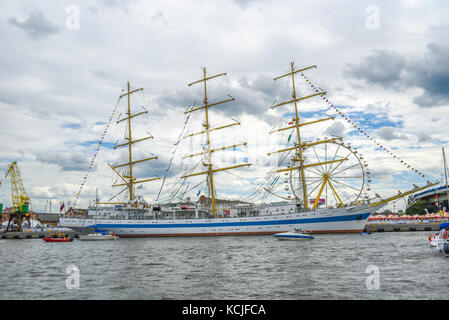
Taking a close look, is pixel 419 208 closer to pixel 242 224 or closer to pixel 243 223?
pixel 243 223

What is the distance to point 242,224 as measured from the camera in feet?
227

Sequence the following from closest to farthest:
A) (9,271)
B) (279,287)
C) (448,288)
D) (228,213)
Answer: (448,288) → (279,287) → (9,271) → (228,213)

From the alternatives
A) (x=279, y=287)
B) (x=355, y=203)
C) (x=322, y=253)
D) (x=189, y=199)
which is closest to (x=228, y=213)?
(x=189, y=199)

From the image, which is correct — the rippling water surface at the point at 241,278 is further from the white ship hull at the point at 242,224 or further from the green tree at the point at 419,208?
A: the green tree at the point at 419,208

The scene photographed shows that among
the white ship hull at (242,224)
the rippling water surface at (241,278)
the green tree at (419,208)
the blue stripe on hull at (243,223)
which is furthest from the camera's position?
the green tree at (419,208)

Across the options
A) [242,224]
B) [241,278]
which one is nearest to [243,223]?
[242,224]

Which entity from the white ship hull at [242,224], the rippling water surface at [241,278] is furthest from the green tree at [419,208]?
the rippling water surface at [241,278]

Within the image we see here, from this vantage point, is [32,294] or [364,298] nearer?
[364,298]

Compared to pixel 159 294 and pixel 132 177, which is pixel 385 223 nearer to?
pixel 132 177

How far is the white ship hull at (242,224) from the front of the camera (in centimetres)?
6359

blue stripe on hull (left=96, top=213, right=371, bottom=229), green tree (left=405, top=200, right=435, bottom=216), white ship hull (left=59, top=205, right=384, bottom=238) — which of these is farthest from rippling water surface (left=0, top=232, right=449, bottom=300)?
green tree (left=405, top=200, right=435, bottom=216)

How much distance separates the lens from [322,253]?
3309 centimetres

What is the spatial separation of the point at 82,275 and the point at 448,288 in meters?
23.0

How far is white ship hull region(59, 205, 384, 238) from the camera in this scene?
209ft
